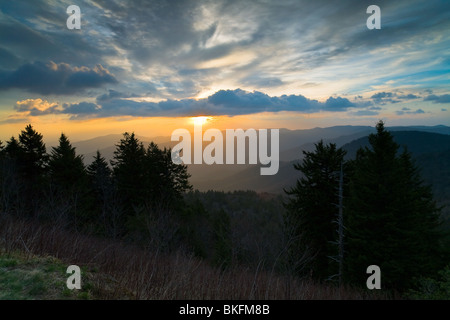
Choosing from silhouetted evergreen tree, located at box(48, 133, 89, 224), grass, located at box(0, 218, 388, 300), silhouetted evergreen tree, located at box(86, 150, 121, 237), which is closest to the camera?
grass, located at box(0, 218, 388, 300)

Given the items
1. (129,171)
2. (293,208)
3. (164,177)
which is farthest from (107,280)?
(129,171)

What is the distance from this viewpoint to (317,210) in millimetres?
18500

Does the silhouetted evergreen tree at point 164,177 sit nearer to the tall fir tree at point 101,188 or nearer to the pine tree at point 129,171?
the pine tree at point 129,171

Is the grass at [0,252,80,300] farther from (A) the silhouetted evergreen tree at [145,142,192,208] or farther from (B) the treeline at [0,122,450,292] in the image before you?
(A) the silhouetted evergreen tree at [145,142,192,208]

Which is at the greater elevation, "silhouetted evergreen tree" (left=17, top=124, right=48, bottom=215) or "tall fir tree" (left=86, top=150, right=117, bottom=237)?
"silhouetted evergreen tree" (left=17, top=124, right=48, bottom=215)

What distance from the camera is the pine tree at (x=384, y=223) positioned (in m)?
13.5

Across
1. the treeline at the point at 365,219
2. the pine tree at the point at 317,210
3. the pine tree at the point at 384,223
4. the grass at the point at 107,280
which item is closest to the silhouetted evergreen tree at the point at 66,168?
the grass at the point at 107,280

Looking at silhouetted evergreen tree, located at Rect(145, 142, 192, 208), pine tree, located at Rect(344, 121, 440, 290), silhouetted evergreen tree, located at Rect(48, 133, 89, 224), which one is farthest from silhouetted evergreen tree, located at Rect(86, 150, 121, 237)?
pine tree, located at Rect(344, 121, 440, 290)

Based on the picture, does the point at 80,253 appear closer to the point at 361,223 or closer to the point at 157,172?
the point at 361,223

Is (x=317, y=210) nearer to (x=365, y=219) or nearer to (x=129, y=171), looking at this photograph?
(x=365, y=219)

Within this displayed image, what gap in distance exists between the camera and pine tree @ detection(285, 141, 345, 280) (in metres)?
18.1

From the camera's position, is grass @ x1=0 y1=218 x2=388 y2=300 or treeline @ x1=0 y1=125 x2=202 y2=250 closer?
grass @ x1=0 y1=218 x2=388 y2=300
